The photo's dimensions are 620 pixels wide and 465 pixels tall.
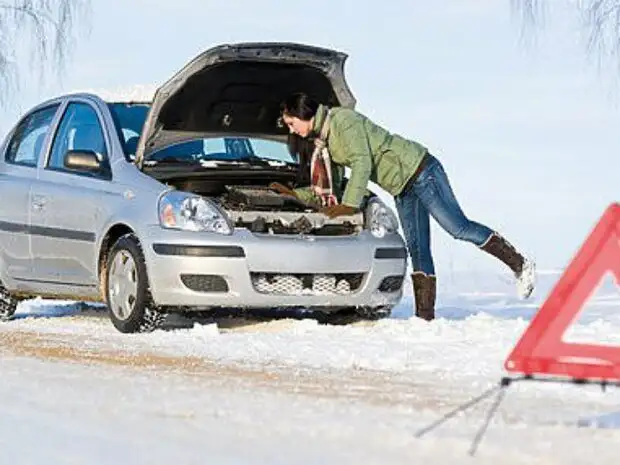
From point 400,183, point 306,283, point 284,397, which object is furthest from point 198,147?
point 284,397

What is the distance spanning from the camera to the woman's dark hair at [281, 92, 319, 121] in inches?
373

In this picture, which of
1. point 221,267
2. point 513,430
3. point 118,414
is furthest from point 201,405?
point 221,267

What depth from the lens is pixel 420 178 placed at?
9.85 meters

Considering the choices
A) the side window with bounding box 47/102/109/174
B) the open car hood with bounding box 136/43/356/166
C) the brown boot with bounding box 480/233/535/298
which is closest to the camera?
the open car hood with bounding box 136/43/356/166

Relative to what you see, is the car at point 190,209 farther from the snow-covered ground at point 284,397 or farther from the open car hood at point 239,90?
the snow-covered ground at point 284,397

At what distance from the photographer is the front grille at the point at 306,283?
8.84 m

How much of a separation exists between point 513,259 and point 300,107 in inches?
77.1

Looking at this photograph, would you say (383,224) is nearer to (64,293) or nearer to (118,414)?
(64,293)

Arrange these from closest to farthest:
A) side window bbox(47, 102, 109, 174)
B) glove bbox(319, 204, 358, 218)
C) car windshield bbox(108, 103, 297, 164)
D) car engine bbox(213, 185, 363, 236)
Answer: car engine bbox(213, 185, 363, 236)
glove bbox(319, 204, 358, 218)
car windshield bbox(108, 103, 297, 164)
side window bbox(47, 102, 109, 174)

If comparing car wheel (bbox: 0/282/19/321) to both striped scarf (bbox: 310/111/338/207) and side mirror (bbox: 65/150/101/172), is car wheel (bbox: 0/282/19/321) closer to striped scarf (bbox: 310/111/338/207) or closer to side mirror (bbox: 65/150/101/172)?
side mirror (bbox: 65/150/101/172)

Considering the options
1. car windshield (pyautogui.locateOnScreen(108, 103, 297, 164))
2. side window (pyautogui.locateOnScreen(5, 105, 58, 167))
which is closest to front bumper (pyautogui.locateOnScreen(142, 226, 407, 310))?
car windshield (pyautogui.locateOnScreen(108, 103, 297, 164))

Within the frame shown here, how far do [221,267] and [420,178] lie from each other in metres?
1.89

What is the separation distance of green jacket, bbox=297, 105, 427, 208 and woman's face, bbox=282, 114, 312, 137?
0.06 m

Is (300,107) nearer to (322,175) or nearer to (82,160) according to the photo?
(322,175)
